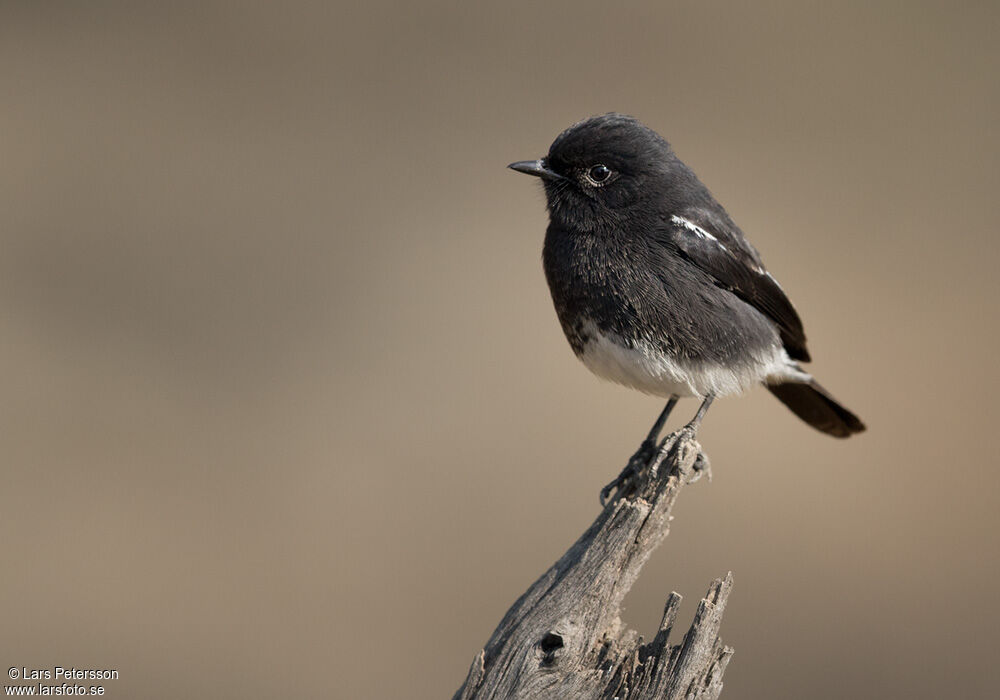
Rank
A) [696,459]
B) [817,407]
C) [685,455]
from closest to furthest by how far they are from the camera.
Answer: [685,455]
[696,459]
[817,407]

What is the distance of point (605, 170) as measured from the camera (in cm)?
567

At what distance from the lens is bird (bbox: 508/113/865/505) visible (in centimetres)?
536

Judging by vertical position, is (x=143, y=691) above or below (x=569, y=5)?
below

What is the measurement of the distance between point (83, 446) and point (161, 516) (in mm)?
1150

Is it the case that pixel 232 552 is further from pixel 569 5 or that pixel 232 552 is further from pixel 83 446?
pixel 569 5

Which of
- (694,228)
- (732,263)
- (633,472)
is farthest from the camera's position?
(732,263)

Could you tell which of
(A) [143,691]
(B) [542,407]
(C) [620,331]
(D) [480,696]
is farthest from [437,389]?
(D) [480,696]

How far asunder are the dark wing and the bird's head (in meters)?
0.24

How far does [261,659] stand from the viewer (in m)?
8.27

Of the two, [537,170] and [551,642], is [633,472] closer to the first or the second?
[551,642]

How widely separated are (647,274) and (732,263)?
0.61 m

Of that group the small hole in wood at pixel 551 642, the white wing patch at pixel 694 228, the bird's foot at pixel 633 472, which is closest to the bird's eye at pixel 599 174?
the white wing patch at pixel 694 228

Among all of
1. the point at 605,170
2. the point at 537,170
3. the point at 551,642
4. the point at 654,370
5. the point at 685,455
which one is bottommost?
the point at 551,642

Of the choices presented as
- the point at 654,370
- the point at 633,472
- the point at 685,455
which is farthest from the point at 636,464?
the point at 685,455
